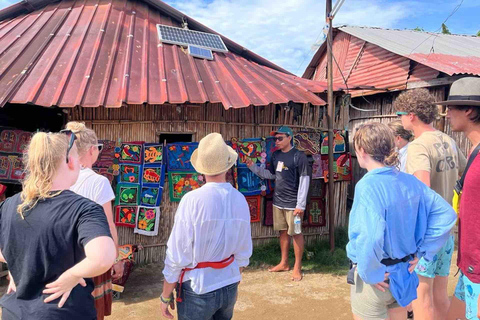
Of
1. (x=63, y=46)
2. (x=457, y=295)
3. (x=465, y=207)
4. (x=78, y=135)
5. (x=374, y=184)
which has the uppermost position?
(x=63, y=46)

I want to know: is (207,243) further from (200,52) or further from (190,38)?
(190,38)

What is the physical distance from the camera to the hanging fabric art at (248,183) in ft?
19.2

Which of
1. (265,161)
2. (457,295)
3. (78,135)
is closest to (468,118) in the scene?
(457,295)

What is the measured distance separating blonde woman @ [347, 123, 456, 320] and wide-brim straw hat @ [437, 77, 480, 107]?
0.57 metres

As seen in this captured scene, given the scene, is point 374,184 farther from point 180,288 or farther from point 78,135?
point 78,135

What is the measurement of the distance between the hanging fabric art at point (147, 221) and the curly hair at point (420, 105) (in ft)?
12.7

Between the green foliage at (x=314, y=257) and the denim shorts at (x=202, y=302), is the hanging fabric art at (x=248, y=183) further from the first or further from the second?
the denim shorts at (x=202, y=302)

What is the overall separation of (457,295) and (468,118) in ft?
4.29

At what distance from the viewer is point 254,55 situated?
7.52 meters

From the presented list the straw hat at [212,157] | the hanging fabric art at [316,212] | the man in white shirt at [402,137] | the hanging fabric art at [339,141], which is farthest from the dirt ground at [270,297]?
the straw hat at [212,157]

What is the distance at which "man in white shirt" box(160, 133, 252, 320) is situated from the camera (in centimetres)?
218

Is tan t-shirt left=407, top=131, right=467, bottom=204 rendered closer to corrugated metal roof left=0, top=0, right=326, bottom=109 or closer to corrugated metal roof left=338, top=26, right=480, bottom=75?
corrugated metal roof left=0, top=0, right=326, bottom=109

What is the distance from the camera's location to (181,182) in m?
5.57

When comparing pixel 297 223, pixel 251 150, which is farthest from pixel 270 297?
pixel 251 150
